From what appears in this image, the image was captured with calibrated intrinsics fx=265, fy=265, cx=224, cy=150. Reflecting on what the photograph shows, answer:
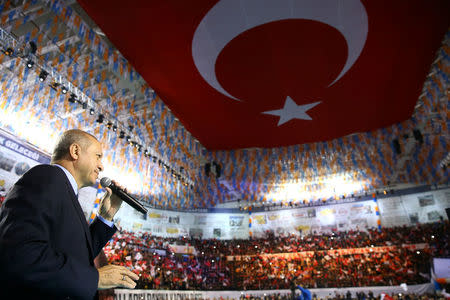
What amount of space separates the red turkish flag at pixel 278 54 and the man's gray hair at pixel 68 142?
219 inches

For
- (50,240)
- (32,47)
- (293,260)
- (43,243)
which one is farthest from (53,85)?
(293,260)

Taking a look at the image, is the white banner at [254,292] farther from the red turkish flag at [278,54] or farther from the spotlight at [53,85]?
the spotlight at [53,85]

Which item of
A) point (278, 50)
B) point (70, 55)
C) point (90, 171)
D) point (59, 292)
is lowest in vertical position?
point (59, 292)

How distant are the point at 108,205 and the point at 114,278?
2.25ft

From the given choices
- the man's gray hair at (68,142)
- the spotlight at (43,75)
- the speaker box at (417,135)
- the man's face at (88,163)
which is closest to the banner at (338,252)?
the speaker box at (417,135)

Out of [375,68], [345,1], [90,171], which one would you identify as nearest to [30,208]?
[90,171]

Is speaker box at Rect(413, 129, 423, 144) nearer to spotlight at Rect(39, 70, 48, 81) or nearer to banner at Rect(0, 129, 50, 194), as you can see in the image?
spotlight at Rect(39, 70, 48, 81)

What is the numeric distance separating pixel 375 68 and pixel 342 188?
17.6 meters

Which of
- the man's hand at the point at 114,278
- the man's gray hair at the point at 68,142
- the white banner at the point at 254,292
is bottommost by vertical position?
the white banner at the point at 254,292

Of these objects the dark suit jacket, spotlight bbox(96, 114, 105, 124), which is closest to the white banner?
spotlight bbox(96, 114, 105, 124)

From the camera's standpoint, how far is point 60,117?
38.4 feet

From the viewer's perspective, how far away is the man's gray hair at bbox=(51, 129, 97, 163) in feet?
5.23

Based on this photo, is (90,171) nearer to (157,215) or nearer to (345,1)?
(345,1)

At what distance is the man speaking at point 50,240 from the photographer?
997 millimetres
